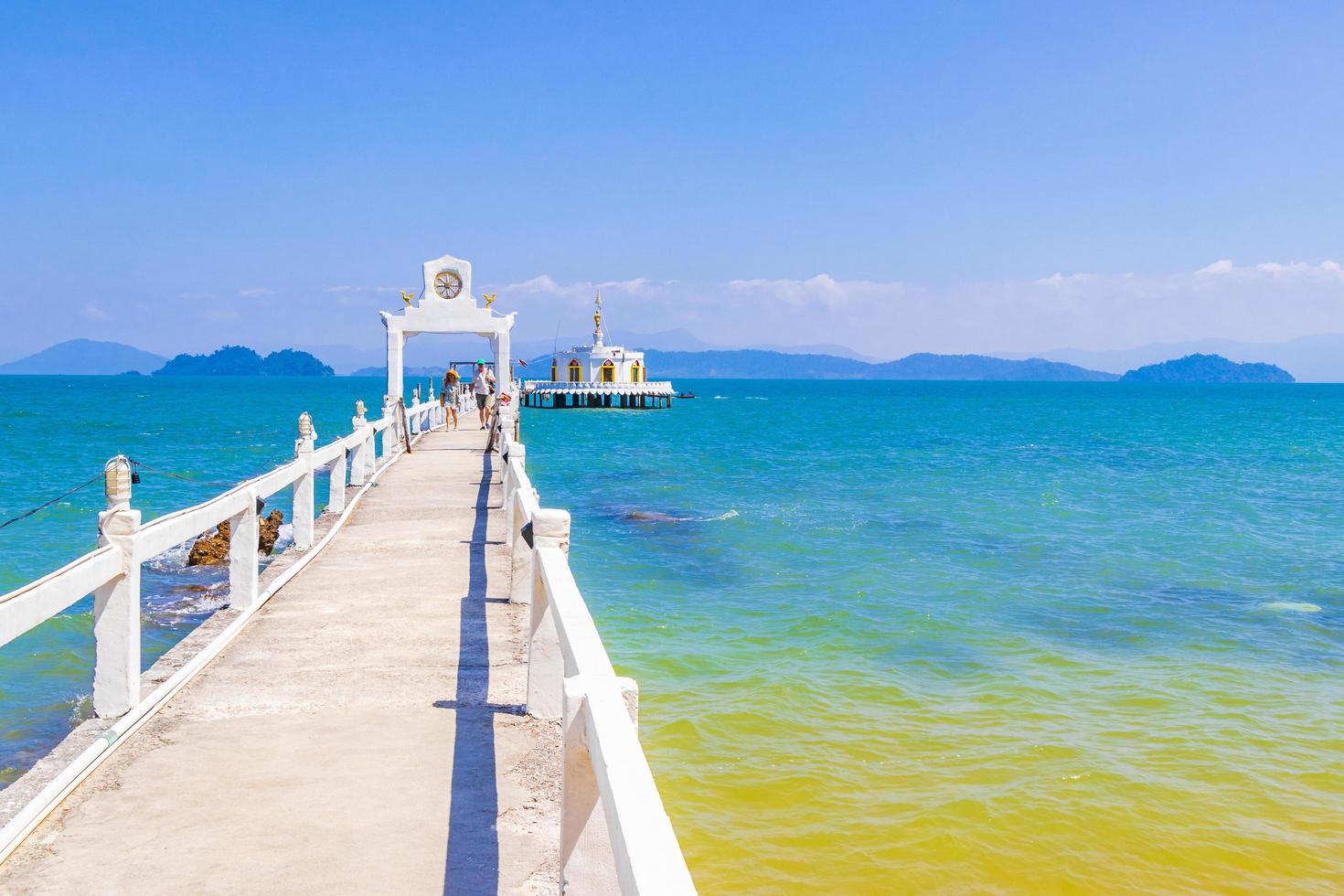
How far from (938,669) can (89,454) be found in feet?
149

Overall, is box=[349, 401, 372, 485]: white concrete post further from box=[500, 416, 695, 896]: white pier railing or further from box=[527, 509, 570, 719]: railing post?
box=[500, 416, 695, 896]: white pier railing

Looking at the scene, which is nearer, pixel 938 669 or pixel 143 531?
pixel 143 531

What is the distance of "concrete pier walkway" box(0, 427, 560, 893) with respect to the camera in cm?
398

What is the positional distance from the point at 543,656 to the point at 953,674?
7.30 m

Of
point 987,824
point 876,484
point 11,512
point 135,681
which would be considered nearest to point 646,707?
point 987,824

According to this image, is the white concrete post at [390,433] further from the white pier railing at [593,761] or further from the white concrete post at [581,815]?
the white concrete post at [581,815]

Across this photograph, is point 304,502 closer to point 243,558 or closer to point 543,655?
point 243,558

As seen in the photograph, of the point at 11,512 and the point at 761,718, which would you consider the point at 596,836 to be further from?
the point at 11,512

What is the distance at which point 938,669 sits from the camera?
11.8 meters

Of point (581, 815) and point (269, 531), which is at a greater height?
point (581, 815)

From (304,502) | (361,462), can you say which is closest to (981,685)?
(304,502)

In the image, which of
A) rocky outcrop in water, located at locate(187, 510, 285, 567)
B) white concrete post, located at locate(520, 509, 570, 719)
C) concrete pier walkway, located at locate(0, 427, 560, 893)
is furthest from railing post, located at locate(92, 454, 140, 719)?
rocky outcrop in water, located at locate(187, 510, 285, 567)

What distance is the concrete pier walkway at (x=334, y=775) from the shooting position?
13.1ft

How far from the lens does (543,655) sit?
558 centimetres
